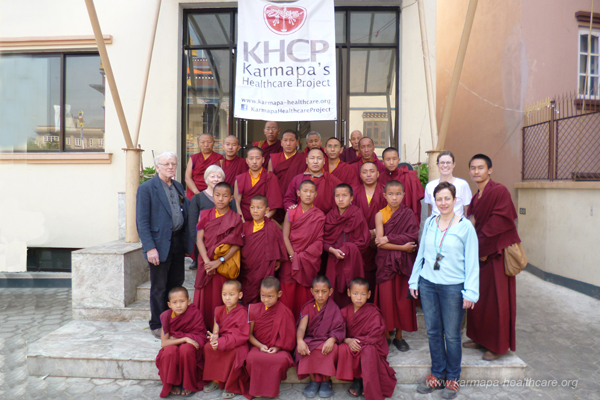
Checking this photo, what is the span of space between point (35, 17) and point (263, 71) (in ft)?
15.0

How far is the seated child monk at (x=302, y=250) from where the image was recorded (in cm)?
341

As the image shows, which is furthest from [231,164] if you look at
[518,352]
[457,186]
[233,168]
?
[518,352]

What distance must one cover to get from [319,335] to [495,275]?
1.61m

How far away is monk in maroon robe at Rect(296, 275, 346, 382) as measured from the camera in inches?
116

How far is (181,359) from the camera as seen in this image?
2971 millimetres

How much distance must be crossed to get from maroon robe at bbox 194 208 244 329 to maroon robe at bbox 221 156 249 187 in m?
1.11

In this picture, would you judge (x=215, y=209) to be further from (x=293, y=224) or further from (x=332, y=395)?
(x=332, y=395)

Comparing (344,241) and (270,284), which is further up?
(344,241)

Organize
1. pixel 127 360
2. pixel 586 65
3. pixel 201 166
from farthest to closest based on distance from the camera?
pixel 586 65 < pixel 201 166 < pixel 127 360

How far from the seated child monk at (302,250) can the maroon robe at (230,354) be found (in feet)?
1.82

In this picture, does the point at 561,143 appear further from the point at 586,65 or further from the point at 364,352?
the point at 364,352

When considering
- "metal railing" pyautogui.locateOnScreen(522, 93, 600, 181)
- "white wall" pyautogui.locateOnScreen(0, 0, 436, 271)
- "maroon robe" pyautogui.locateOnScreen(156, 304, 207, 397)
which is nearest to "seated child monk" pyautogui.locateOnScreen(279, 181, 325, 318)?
"maroon robe" pyautogui.locateOnScreen(156, 304, 207, 397)

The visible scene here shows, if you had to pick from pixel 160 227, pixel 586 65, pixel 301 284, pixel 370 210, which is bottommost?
pixel 301 284

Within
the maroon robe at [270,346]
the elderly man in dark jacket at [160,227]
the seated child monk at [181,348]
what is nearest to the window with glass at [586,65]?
the maroon robe at [270,346]
